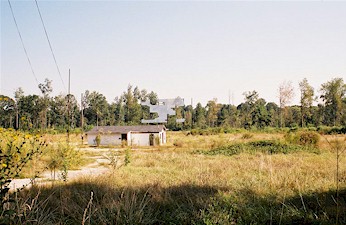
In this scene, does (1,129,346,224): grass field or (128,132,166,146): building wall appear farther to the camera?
(128,132,166,146): building wall

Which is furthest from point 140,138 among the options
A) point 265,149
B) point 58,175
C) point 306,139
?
point 58,175

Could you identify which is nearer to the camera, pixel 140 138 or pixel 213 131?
pixel 140 138

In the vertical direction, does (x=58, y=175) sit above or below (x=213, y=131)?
above

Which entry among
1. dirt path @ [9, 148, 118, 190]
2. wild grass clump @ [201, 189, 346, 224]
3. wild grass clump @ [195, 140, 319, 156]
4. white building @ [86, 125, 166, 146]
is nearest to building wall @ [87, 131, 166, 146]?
white building @ [86, 125, 166, 146]

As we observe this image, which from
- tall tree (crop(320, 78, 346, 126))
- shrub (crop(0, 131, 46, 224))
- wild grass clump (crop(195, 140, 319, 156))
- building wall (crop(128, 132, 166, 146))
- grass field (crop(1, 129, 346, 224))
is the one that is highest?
tall tree (crop(320, 78, 346, 126))

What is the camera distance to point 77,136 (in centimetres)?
4638

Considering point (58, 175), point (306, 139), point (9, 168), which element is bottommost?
point (58, 175)

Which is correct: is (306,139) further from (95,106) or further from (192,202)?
(95,106)

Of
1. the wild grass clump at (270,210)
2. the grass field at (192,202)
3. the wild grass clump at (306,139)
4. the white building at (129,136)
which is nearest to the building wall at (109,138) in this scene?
the white building at (129,136)

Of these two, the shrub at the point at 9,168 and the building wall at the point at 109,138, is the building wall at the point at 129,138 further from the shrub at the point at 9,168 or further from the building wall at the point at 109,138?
the shrub at the point at 9,168

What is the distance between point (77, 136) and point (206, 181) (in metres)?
41.7

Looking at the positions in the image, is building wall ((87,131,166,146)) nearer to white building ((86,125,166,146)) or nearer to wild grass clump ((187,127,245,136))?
white building ((86,125,166,146))

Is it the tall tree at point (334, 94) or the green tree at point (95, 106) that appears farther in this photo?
the green tree at point (95, 106)

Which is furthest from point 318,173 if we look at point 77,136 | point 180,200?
point 77,136
